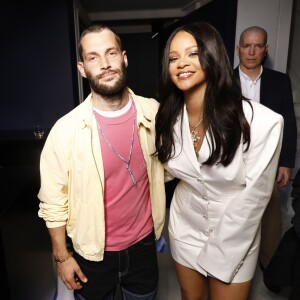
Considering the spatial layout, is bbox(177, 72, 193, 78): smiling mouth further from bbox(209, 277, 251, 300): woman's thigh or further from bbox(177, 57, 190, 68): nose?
bbox(209, 277, 251, 300): woman's thigh

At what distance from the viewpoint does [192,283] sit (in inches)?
57.3

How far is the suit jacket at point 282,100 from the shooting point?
2.26 meters

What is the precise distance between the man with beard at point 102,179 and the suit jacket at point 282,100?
1.25 metres

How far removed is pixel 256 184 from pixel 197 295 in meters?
0.68

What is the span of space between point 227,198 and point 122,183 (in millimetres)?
447

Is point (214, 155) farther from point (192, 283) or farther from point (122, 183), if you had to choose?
point (192, 283)

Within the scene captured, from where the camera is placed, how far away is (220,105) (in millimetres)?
1194

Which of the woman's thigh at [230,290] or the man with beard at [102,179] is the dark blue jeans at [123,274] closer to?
the man with beard at [102,179]

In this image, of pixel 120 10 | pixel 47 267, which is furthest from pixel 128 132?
pixel 120 10

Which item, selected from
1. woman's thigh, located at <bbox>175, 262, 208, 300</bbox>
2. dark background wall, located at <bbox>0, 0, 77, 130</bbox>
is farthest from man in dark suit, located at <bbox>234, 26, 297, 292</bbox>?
dark background wall, located at <bbox>0, 0, 77, 130</bbox>

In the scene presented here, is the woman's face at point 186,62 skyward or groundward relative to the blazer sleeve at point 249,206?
skyward

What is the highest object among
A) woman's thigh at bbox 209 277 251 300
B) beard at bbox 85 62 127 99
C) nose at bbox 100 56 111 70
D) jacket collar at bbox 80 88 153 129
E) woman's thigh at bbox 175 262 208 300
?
nose at bbox 100 56 111 70

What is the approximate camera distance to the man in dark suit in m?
2.26

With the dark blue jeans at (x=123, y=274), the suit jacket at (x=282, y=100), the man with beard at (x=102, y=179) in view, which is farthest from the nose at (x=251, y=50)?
the dark blue jeans at (x=123, y=274)
